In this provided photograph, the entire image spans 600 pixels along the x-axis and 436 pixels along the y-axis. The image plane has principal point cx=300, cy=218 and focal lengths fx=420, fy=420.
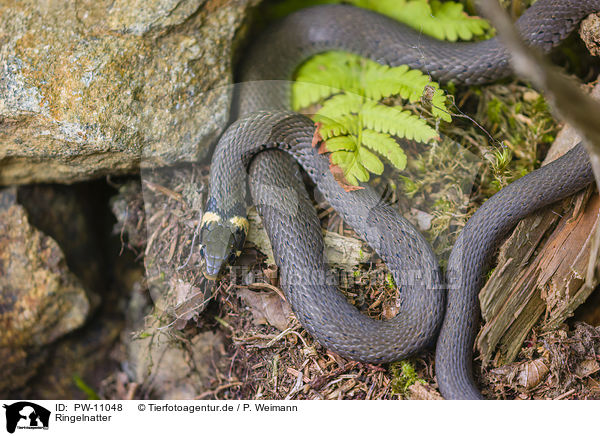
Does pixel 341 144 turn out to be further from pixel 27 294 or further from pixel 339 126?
pixel 27 294

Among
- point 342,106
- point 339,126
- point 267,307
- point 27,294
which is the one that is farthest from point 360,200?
point 27,294

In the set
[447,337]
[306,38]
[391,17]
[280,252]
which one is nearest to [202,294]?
[280,252]

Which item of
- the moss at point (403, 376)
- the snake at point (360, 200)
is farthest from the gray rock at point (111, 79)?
the moss at point (403, 376)

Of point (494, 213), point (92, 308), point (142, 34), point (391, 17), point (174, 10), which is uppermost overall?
point (391, 17)

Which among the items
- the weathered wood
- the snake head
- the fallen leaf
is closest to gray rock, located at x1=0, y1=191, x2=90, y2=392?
the snake head

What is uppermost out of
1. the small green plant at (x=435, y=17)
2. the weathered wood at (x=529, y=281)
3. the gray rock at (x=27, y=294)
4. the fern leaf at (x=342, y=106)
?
the small green plant at (x=435, y=17)
